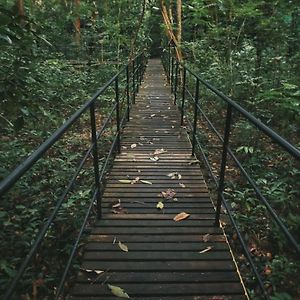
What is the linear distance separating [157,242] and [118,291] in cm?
70

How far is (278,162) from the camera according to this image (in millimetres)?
5625

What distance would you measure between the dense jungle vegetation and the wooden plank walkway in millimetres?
439

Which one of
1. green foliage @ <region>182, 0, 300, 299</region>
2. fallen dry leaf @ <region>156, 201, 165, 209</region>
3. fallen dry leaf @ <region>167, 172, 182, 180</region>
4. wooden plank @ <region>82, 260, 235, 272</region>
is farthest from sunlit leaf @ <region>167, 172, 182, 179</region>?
wooden plank @ <region>82, 260, 235, 272</region>

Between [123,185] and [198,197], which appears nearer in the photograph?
[198,197]

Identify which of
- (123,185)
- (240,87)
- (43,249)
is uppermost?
(240,87)

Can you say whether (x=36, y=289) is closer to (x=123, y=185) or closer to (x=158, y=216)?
(x=158, y=216)

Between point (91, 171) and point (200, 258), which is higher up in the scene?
point (200, 258)

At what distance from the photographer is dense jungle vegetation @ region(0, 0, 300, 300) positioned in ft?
10.1

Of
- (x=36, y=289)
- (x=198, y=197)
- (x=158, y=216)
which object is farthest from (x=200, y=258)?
(x=36, y=289)

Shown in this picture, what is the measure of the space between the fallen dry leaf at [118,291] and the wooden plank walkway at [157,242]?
1.0 inches

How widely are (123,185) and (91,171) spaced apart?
147 centimetres

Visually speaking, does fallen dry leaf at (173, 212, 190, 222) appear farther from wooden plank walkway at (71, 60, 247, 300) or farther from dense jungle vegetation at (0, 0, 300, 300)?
dense jungle vegetation at (0, 0, 300, 300)

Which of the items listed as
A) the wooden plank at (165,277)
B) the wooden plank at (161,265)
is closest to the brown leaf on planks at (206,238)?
the wooden plank at (161,265)

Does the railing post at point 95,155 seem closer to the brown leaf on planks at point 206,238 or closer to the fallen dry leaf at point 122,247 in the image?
the fallen dry leaf at point 122,247
